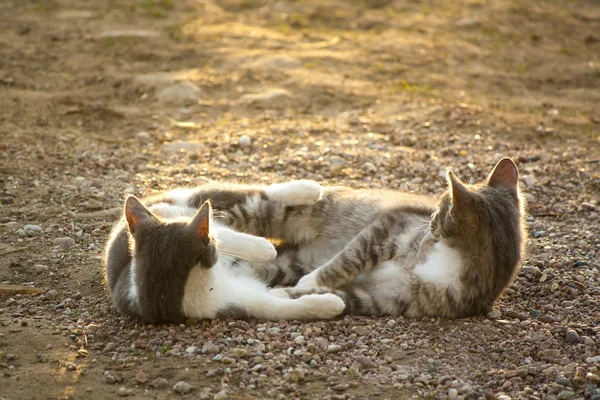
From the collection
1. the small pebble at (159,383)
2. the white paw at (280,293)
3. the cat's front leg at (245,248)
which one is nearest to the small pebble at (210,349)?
the small pebble at (159,383)

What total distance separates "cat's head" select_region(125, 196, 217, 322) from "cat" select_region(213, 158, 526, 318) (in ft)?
2.35

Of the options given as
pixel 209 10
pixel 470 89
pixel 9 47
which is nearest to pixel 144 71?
pixel 9 47

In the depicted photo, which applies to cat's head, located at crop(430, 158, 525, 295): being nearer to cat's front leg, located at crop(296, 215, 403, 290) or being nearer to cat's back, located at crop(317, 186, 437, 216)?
cat's front leg, located at crop(296, 215, 403, 290)

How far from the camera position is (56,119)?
25.8ft

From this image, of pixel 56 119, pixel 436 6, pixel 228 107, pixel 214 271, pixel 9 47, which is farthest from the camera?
pixel 436 6

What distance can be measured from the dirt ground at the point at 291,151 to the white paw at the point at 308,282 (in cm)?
34

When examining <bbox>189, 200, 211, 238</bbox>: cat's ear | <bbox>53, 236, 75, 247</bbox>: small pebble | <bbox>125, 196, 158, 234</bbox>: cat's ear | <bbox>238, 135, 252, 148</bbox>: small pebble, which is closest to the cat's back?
<bbox>189, 200, 211, 238</bbox>: cat's ear

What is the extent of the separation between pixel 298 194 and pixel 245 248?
648 millimetres

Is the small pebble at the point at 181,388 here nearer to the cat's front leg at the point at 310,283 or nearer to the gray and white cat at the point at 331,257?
the gray and white cat at the point at 331,257

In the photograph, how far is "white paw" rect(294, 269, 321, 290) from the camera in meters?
4.65

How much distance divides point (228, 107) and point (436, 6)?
480 centimetres

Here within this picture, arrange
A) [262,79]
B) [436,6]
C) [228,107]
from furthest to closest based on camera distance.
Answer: [436,6] → [262,79] → [228,107]

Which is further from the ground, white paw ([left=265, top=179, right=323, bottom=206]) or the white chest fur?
white paw ([left=265, top=179, right=323, bottom=206])

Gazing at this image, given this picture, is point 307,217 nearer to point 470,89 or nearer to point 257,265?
point 257,265
